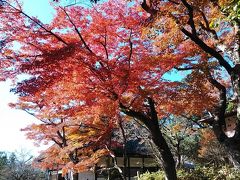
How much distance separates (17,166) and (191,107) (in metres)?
28.3

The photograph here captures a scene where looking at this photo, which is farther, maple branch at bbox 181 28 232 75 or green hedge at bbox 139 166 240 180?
green hedge at bbox 139 166 240 180

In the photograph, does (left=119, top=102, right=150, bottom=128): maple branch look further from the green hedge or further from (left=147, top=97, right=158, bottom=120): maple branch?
the green hedge

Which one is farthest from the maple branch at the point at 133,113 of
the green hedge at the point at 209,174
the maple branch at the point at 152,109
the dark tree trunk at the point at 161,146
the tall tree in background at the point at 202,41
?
the green hedge at the point at 209,174

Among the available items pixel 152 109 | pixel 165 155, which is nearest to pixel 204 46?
pixel 152 109

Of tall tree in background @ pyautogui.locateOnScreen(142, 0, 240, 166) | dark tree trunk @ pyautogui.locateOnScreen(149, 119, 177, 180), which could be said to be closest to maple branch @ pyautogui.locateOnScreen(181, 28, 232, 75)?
tall tree in background @ pyautogui.locateOnScreen(142, 0, 240, 166)

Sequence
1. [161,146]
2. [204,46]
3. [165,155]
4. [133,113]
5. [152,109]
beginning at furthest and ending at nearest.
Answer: [152,109]
[161,146]
[165,155]
[133,113]
[204,46]

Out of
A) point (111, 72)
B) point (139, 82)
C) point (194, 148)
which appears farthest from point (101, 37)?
point (194, 148)

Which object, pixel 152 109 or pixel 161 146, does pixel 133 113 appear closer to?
pixel 152 109

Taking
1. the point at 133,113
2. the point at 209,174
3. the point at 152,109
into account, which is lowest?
the point at 209,174

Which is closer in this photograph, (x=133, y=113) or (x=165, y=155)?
(x=133, y=113)

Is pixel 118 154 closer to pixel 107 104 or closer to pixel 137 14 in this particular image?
pixel 107 104

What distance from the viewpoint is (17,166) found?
118 feet

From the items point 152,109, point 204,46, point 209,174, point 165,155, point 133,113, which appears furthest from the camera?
point 209,174

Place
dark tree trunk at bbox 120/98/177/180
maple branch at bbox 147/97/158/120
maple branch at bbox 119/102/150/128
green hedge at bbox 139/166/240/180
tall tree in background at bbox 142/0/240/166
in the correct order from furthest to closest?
1. green hedge at bbox 139/166/240/180
2. maple branch at bbox 147/97/158/120
3. dark tree trunk at bbox 120/98/177/180
4. maple branch at bbox 119/102/150/128
5. tall tree in background at bbox 142/0/240/166
